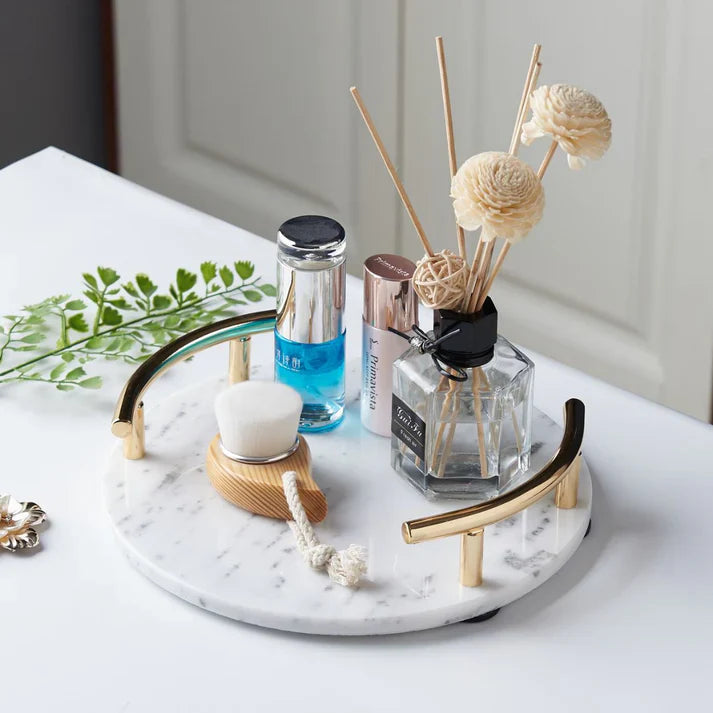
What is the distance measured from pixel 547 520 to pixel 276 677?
22 centimetres

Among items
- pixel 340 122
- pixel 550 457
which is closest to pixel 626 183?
pixel 340 122

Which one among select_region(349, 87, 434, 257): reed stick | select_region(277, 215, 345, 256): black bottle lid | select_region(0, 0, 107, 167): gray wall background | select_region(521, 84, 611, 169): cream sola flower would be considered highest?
select_region(521, 84, 611, 169): cream sola flower

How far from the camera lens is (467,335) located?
0.77 m

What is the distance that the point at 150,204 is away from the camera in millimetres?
1239

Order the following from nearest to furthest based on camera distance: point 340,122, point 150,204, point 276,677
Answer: point 276,677
point 150,204
point 340,122

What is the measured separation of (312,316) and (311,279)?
1.2 inches

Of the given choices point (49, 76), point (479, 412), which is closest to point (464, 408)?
point (479, 412)

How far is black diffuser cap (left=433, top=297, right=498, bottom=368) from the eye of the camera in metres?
0.77

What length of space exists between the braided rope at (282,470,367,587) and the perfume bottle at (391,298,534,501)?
0.08 meters

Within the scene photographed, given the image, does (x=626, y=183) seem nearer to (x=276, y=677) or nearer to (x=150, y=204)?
(x=150, y=204)

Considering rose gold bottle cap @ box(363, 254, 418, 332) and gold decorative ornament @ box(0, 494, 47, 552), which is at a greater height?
rose gold bottle cap @ box(363, 254, 418, 332)

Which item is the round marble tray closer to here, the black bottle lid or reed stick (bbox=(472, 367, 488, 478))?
reed stick (bbox=(472, 367, 488, 478))

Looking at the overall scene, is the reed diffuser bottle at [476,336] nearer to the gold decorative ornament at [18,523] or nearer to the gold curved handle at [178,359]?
the gold curved handle at [178,359]

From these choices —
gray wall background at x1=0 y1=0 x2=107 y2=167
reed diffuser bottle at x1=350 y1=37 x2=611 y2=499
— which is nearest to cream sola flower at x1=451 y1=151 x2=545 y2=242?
reed diffuser bottle at x1=350 y1=37 x2=611 y2=499
